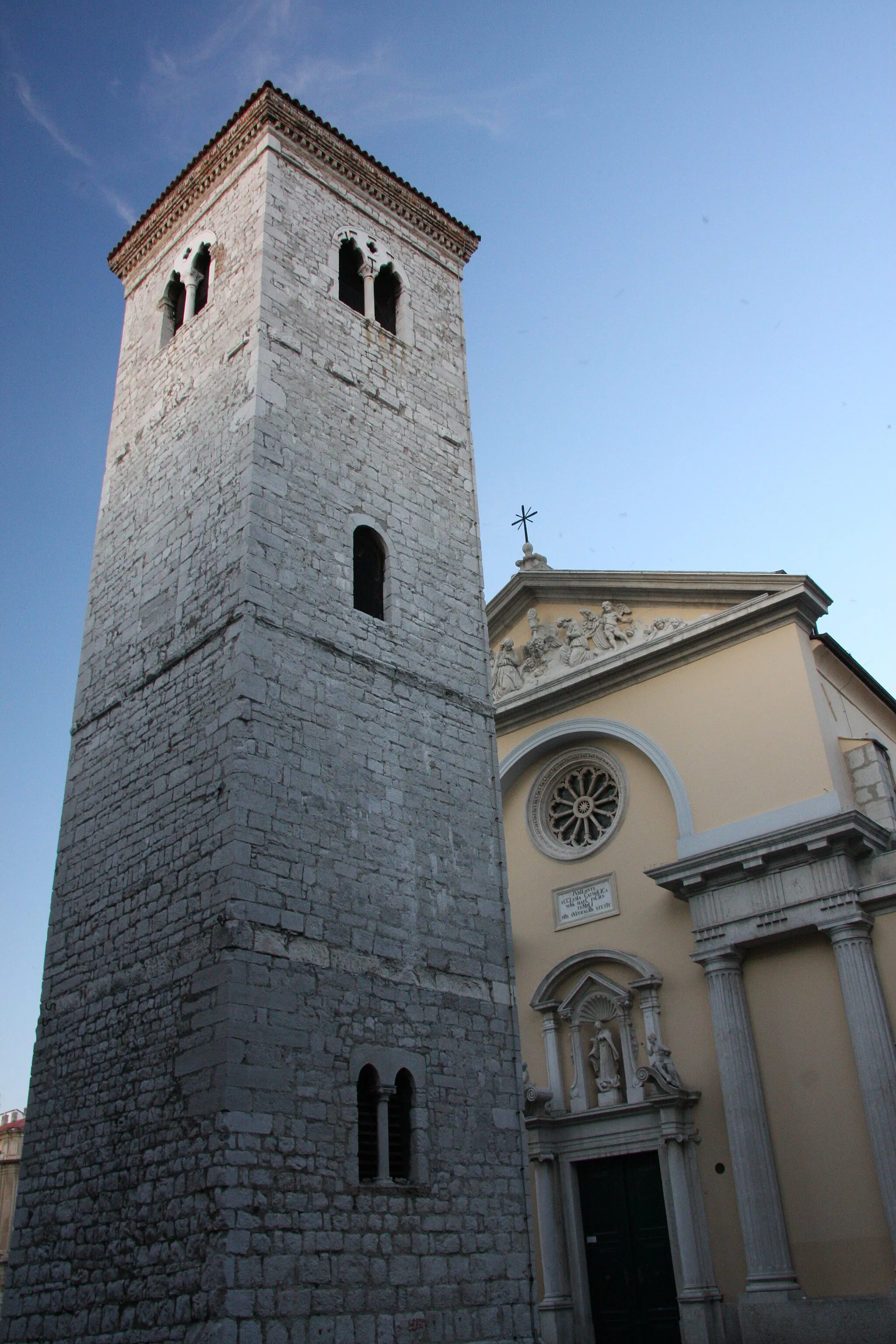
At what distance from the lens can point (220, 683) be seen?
31.6ft

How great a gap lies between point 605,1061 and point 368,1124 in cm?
638

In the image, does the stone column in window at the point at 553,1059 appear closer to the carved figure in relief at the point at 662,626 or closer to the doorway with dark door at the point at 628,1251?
the doorway with dark door at the point at 628,1251

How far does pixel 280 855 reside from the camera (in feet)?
29.5

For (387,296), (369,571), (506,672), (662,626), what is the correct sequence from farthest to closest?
(506,672) < (662,626) < (387,296) < (369,571)

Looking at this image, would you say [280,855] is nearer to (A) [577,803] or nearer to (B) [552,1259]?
(B) [552,1259]

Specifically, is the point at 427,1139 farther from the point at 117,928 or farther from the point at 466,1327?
the point at 117,928

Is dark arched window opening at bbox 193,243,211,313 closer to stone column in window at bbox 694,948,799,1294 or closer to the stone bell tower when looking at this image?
the stone bell tower

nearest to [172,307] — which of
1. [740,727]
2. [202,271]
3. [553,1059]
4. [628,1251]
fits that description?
[202,271]

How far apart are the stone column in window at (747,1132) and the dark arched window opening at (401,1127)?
5.33 m

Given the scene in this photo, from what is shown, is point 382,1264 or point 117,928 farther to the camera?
point 117,928

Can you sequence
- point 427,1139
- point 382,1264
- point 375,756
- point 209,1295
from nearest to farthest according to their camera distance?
point 209,1295 < point 382,1264 < point 427,1139 < point 375,756

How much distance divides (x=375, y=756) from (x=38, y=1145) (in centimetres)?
440

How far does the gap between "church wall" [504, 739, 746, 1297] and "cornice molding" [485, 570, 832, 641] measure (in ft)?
7.56

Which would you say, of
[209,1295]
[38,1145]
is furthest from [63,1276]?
[209,1295]
